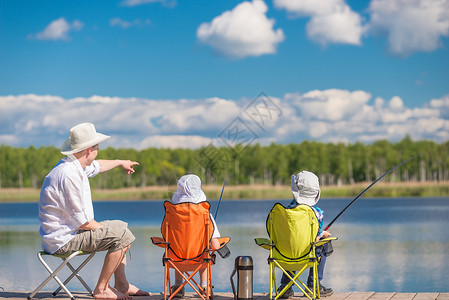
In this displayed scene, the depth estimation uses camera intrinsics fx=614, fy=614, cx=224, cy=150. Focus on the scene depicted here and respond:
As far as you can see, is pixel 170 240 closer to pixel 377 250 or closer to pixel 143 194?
pixel 377 250

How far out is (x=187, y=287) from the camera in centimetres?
711

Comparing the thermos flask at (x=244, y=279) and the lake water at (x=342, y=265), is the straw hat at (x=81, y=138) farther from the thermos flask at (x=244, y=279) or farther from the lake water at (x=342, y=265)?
the lake water at (x=342, y=265)

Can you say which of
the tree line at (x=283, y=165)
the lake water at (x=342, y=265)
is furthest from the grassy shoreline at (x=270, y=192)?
the lake water at (x=342, y=265)

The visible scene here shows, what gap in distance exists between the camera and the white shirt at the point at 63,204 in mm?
4195

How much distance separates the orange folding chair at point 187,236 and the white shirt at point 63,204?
56cm

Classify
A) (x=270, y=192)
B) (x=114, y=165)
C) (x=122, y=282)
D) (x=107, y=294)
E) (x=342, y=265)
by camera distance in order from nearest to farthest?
(x=107, y=294), (x=122, y=282), (x=114, y=165), (x=342, y=265), (x=270, y=192)

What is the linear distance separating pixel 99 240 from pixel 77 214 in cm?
24

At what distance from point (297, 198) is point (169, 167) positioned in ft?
218

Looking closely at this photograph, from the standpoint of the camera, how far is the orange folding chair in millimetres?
4320

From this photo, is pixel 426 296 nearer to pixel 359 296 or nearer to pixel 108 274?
pixel 359 296

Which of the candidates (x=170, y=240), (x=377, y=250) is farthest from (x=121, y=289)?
(x=377, y=250)

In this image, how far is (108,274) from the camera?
4.38 m

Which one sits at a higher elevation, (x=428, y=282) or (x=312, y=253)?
(x=312, y=253)

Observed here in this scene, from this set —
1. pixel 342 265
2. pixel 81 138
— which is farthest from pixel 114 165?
pixel 342 265
